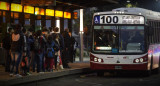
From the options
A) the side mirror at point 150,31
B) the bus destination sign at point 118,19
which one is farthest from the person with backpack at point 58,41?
the side mirror at point 150,31

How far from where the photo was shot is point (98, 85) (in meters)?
13.7

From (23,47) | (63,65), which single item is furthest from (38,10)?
(23,47)

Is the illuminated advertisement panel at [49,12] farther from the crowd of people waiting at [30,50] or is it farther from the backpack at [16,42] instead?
the backpack at [16,42]

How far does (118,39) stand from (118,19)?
93 centimetres

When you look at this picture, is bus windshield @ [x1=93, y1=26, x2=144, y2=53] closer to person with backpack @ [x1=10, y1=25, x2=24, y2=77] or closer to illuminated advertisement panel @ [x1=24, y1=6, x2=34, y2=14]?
person with backpack @ [x1=10, y1=25, x2=24, y2=77]

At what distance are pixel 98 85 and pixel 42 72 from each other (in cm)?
358

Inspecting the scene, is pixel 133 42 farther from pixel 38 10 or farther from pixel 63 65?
pixel 38 10

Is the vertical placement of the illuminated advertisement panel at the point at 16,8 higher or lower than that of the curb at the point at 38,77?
higher

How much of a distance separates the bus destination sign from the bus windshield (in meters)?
0.23

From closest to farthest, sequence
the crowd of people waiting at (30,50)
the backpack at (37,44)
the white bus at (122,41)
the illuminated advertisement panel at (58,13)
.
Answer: the crowd of people waiting at (30,50) < the backpack at (37,44) < the white bus at (122,41) < the illuminated advertisement panel at (58,13)

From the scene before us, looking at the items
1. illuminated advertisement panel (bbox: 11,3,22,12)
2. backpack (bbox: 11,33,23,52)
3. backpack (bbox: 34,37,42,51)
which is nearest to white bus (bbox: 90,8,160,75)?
backpack (bbox: 34,37,42,51)

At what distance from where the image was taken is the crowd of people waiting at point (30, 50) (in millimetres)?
14602

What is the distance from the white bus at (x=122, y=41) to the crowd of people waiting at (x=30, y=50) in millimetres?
1689

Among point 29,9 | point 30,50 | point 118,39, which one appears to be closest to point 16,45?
point 30,50
